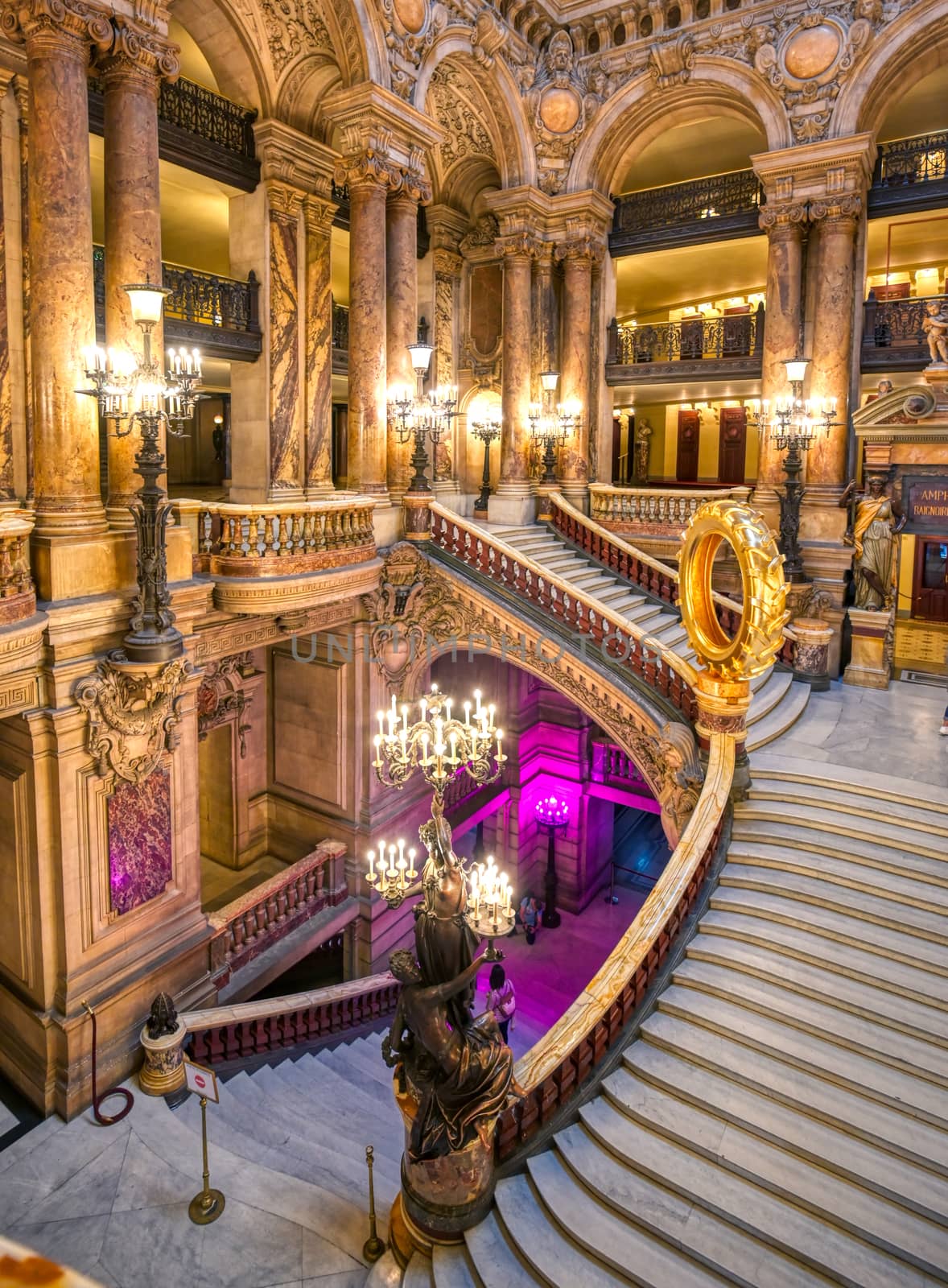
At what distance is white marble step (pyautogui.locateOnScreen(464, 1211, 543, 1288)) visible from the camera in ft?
15.5

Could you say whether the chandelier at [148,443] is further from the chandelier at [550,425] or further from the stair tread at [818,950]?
the chandelier at [550,425]

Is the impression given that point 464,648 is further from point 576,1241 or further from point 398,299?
point 576,1241

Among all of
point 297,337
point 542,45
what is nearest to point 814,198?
point 542,45

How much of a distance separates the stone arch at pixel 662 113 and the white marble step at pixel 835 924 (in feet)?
41.2

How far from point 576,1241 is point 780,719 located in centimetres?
688

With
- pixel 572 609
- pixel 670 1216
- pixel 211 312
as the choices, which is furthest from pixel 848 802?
pixel 211 312

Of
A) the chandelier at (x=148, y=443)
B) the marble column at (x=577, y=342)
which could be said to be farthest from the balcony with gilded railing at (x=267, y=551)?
the marble column at (x=577, y=342)

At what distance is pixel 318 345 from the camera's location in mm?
12805

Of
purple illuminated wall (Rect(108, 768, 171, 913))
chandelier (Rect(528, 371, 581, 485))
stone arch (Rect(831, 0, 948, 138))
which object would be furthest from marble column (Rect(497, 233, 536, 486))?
purple illuminated wall (Rect(108, 768, 171, 913))

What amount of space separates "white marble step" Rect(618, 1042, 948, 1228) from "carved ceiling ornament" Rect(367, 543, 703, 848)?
3.29 metres

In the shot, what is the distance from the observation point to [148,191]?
7.98 metres

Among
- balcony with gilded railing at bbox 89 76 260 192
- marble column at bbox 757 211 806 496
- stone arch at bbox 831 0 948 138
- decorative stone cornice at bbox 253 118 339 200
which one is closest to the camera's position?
balcony with gilded railing at bbox 89 76 260 192

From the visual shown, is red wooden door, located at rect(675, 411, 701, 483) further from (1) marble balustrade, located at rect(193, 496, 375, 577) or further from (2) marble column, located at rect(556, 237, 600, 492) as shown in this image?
(1) marble balustrade, located at rect(193, 496, 375, 577)

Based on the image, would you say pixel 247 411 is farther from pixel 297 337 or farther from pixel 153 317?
pixel 153 317
